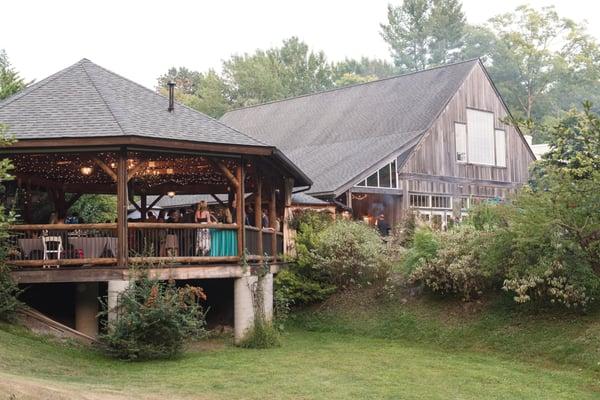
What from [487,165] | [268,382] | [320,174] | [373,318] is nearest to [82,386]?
[268,382]

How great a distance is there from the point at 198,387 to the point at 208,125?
23.2 feet

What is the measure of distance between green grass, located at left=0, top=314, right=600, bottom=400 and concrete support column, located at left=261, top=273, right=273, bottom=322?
1493 millimetres

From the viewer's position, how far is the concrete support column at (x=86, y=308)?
15.8m

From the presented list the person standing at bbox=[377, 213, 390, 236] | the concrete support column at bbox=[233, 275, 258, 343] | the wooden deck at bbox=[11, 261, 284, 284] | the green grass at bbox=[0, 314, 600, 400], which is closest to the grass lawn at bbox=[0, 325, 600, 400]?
the green grass at bbox=[0, 314, 600, 400]

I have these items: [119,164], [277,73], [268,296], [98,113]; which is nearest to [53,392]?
[119,164]

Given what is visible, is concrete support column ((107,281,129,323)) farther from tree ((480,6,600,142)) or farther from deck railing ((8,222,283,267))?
tree ((480,6,600,142))

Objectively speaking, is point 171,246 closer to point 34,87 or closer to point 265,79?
point 34,87

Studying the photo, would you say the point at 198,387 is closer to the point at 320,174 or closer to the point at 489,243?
the point at 489,243

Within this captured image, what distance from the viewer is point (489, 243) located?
16656 millimetres

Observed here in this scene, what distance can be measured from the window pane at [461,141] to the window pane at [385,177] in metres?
4.44

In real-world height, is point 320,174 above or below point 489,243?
above

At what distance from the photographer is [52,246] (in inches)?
611

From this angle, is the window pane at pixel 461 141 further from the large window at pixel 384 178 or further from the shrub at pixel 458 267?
the shrub at pixel 458 267

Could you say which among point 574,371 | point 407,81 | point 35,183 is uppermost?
point 407,81
